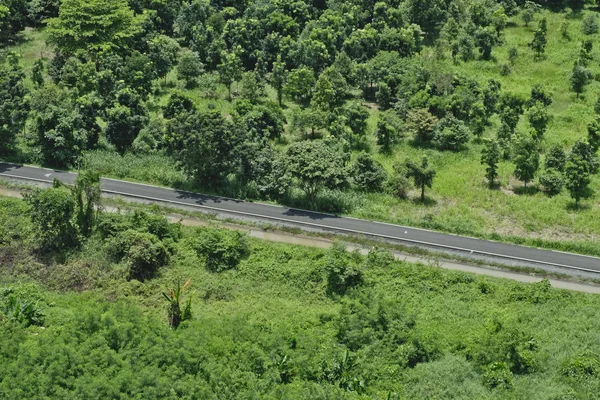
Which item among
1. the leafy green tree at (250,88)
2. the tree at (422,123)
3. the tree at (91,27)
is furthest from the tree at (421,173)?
the tree at (91,27)

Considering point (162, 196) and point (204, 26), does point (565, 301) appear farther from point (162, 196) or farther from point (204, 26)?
point (204, 26)

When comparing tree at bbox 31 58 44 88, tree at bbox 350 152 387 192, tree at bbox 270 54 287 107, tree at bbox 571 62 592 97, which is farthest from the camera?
tree at bbox 31 58 44 88

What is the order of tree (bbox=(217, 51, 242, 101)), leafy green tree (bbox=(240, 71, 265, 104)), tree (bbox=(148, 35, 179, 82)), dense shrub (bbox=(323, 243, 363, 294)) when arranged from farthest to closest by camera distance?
tree (bbox=(148, 35, 179, 82)), tree (bbox=(217, 51, 242, 101)), leafy green tree (bbox=(240, 71, 265, 104)), dense shrub (bbox=(323, 243, 363, 294))

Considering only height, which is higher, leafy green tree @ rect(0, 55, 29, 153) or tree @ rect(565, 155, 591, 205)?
leafy green tree @ rect(0, 55, 29, 153)

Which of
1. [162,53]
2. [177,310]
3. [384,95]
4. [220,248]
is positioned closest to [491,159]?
[384,95]

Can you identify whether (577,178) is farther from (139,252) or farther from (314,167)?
(139,252)

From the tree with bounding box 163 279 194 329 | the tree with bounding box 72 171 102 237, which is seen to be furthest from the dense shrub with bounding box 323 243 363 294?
the tree with bounding box 72 171 102 237

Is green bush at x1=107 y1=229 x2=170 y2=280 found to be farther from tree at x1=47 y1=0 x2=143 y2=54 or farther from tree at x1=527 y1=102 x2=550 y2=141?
tree at x1=527 y1=102 x2=550 y2=141

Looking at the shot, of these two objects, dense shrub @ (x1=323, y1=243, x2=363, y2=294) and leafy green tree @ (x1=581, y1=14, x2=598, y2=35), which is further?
leafy green tree @ (x1=581, y1=14, x2=598, y2=35)
